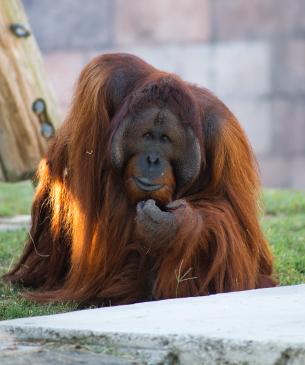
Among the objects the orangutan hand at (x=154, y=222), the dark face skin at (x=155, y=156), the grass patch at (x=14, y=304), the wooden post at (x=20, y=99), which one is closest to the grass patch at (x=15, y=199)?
the wooden post at (x=20, y=99)

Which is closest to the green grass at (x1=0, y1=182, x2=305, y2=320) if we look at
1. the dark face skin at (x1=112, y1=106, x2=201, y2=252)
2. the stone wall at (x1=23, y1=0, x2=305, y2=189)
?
the dark face skin at (x1=112, y1=106, x2=201, y2=252)

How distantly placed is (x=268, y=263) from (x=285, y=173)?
7.87 m

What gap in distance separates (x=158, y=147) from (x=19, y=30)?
6.41ft

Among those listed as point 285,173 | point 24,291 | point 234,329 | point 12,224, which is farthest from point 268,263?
point 285,173

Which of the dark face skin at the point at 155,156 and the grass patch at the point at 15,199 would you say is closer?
the dark face skin at the point at 155,156

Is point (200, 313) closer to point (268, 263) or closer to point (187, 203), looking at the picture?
point (187, 203)

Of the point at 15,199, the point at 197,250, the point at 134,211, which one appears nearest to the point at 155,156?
the point at 134,211

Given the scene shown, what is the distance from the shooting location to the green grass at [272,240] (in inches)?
151

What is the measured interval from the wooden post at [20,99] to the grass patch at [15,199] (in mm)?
1056

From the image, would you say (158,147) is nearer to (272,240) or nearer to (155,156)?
(155,156)

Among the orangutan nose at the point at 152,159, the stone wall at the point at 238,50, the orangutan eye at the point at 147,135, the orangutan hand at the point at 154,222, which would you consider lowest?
the stone wall at the point at 238,50

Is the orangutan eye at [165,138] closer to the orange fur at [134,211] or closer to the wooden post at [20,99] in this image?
the orange fur at [134,211]

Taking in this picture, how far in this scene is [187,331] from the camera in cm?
271

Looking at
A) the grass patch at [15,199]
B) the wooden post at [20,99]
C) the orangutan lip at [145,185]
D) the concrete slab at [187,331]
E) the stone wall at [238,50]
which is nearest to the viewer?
the concrete slab at [187,331]
